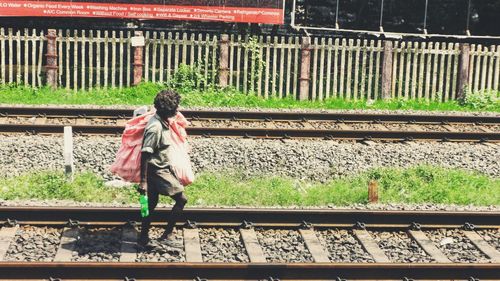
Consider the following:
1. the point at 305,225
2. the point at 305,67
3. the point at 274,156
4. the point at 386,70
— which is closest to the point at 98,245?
the point at 305,225

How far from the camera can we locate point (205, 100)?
18.7 meters

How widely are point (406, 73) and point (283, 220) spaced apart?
10.2 metres

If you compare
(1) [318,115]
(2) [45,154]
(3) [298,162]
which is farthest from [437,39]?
(2) [45,154]

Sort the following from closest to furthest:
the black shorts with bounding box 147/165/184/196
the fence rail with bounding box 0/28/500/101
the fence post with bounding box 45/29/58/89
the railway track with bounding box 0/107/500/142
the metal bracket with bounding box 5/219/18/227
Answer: the black shorts with bounding box 147/165/184/196
the metal bracket with bounding box 5/219/18/227
the railway track with bounding box 0/107/500/142
the fence post with bounding box 45/29/58/89
the fence rail with bounding box 0/28/500/101

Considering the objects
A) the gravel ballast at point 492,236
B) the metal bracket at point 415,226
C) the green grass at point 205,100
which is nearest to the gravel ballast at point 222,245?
the metal bracket at point 415,226

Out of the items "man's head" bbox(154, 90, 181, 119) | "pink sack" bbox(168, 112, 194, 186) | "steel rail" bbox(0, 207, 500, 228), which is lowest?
"steel rail" bbox(0, 207, 500, 228)

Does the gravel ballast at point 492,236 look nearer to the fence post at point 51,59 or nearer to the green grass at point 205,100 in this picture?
the green grass at point 205,100

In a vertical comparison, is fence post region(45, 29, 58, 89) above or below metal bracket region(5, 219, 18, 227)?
above

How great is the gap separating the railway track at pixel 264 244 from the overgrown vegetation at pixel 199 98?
783 centimetres

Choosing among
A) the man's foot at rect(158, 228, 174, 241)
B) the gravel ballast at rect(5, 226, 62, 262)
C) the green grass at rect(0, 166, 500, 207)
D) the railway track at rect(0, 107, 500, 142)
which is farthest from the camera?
the railway track at rect(0, 107, 500, 142)

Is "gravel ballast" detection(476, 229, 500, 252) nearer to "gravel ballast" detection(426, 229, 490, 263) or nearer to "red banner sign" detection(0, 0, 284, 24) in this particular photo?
"gravel ballast" detection(426, 229, 490, 263)

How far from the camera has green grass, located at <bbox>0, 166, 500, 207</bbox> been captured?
463 inches

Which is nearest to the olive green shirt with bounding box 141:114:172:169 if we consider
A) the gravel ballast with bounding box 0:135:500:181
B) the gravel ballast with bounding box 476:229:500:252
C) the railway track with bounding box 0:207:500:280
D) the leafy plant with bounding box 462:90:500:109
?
the railway track with bounding box 0:207:500:280

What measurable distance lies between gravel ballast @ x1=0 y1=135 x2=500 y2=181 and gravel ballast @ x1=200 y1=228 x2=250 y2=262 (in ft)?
9.54
